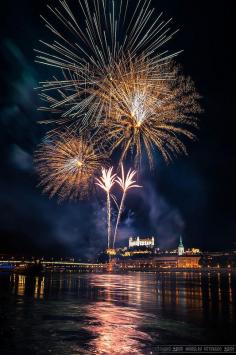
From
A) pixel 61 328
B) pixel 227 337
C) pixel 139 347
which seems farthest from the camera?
pixel 61 328

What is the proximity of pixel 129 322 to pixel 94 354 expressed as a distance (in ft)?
18.3

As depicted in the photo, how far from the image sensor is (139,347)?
10.9 m

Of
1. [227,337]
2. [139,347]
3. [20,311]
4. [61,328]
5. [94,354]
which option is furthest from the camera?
[20,311]

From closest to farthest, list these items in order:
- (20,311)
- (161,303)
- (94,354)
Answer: (94,354) < (20,311) < (161,303)

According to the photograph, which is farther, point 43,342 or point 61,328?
point 61,328

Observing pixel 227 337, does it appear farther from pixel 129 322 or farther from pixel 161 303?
pixel 161 303

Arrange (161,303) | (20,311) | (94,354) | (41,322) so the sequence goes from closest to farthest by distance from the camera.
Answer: (94,354), (41,322), (20,311), (161,303)

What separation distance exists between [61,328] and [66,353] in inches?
156

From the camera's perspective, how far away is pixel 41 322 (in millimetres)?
15195

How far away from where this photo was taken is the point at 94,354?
9.95 meters

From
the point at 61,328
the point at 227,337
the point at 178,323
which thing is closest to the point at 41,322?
the point at 61,328

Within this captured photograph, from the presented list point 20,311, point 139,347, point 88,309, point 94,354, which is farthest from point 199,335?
point 20,311

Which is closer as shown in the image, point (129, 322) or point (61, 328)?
point (61, 328)

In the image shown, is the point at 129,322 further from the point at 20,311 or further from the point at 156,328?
the point at 20,311
